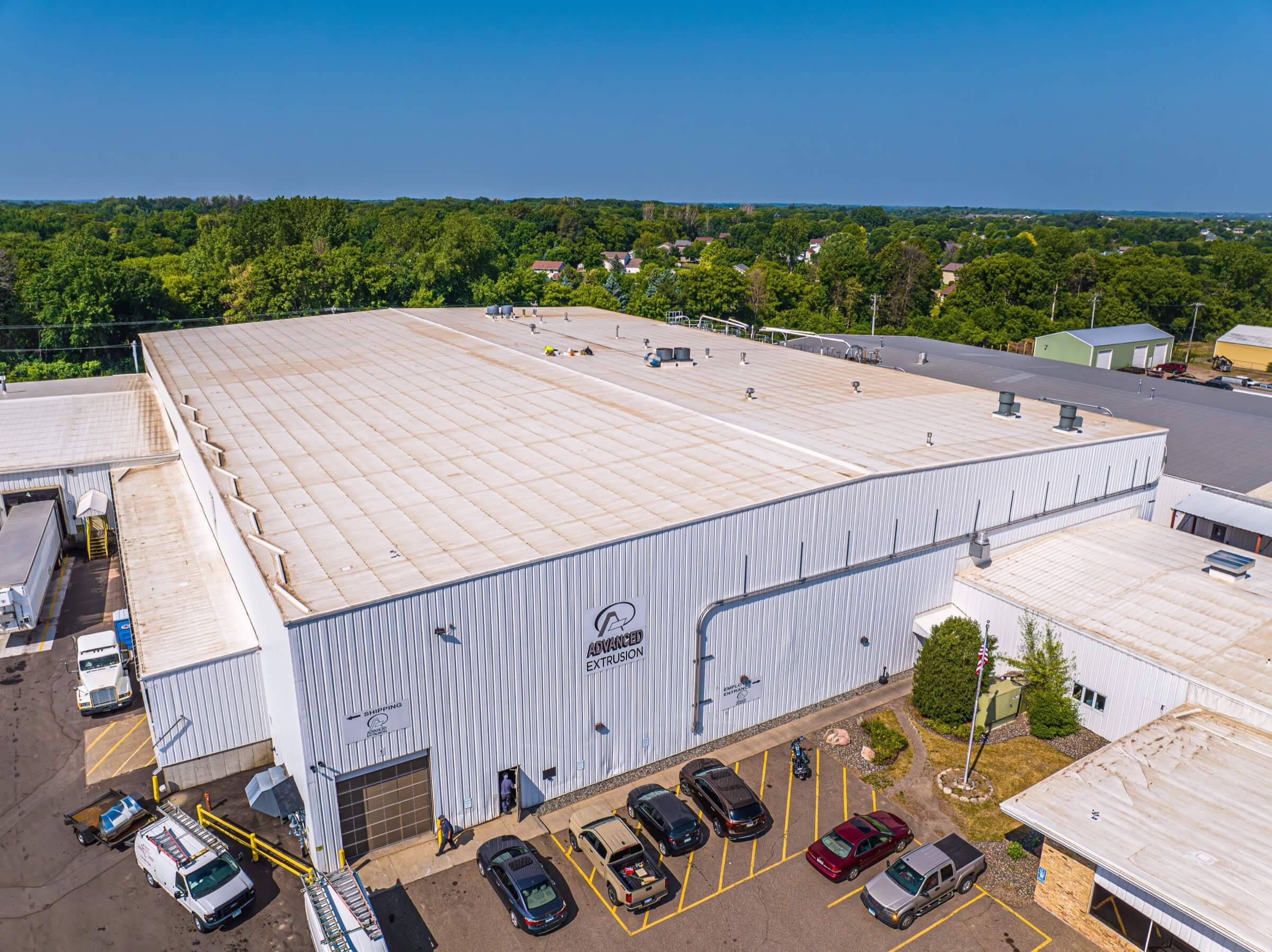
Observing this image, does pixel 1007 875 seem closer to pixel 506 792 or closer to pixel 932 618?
pixel 932 618

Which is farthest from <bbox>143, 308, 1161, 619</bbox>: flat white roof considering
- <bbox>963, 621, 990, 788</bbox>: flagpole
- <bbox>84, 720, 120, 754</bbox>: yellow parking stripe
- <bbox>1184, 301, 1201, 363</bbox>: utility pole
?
<bbox>1184, 301, 1201, 363</bbox>: utility pole

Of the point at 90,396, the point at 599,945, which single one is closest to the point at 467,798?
the point at 599,945

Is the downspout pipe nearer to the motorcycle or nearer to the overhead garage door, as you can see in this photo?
the motorcycle

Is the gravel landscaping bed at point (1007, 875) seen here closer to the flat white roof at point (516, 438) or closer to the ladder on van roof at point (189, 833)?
the flat white roof at point (516, 438)

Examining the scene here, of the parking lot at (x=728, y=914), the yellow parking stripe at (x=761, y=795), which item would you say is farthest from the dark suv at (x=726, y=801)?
the parking lot at (x=728, y=914)

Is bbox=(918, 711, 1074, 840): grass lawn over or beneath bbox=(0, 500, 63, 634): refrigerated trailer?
beneath

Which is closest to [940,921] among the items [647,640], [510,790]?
[647,640]

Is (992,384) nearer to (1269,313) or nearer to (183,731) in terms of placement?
(183,731)
